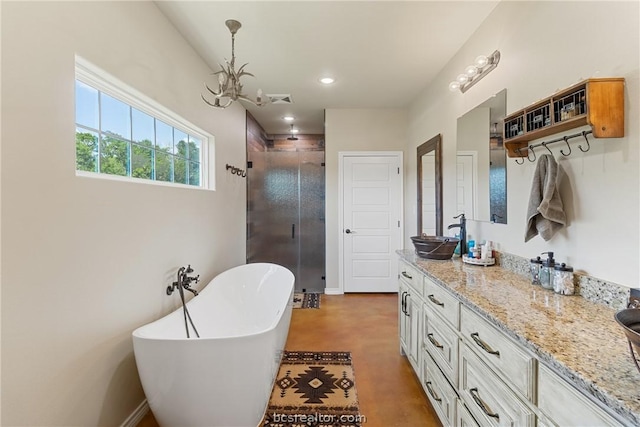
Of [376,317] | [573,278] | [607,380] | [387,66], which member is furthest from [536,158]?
[376,317]

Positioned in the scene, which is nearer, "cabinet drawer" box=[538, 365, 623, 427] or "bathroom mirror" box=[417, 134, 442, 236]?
"cabinet drawer" box=[538, 365, 623, 427]

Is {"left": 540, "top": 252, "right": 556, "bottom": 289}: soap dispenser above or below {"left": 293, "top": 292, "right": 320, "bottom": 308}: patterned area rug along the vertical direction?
above

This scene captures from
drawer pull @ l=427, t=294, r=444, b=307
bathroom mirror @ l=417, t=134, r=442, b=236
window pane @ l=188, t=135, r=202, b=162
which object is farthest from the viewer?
bathroom mirror @ l=417, t=134, r=442, b=236

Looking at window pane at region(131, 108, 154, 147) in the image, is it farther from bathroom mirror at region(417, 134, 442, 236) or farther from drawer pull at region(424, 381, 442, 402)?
bathroom mirror at region(417, 134, 442, 236)

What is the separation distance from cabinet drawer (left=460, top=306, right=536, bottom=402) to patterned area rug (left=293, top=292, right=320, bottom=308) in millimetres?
2683

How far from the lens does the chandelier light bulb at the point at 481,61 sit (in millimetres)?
2145

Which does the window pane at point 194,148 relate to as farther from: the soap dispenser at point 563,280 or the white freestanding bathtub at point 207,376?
the soap dispenser at point 563,280

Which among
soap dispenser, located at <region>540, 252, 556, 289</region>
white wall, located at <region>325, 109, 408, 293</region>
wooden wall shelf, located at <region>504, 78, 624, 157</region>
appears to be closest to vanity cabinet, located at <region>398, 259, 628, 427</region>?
soap dispenser, located at <region>540, 252, 556, 289</region>

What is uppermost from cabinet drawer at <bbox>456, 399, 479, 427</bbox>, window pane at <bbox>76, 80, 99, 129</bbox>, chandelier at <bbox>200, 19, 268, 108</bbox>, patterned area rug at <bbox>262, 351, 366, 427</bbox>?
chandelier at <bbox>200, 19, 268, 108</bbox>

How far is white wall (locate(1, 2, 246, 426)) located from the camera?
113cm

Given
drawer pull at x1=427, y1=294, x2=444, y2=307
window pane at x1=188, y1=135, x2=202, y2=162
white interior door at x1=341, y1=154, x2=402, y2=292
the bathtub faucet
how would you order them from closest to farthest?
drawer pull at x1=427, y1=294, x2=444, y2=307, the bathtub faucet, window pane at x1=188, y1=135, x2=202, y2=162, white interior door at x1=341, y1=154, x2=402, y2=292

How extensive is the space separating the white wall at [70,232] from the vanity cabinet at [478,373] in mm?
1780

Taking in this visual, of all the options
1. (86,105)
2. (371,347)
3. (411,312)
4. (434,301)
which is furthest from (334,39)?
(371,347)

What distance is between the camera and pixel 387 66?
297 cm
